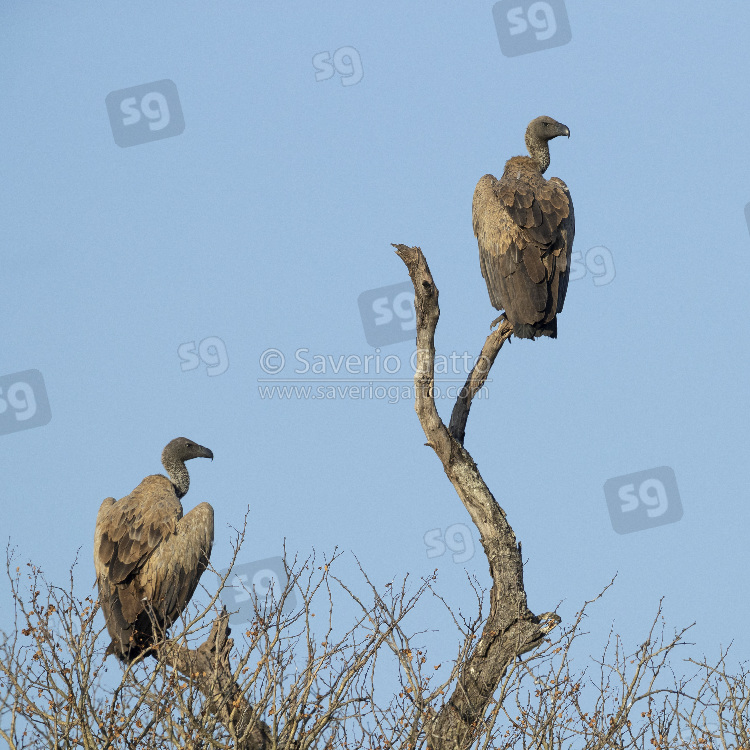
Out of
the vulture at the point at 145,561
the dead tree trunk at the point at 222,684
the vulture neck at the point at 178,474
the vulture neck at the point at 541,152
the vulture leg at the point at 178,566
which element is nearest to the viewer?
the dead tree trunk at the point at 222,684

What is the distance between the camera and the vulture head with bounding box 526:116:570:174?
11.2 meters

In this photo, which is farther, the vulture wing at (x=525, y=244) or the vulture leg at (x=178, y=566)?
the vulture wing at (x=525, y=244)

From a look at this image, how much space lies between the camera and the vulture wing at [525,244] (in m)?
9.26

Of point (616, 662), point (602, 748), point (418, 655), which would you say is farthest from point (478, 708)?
point (616, 662)

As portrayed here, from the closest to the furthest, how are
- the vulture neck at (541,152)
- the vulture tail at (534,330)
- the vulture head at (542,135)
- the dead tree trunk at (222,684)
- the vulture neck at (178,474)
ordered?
the dead tree trunk at (222,684)
the vulture tail at (534,330)
the vulture neck at (178,474)
the vulture head at (542,135)
the vulture neck at (541,152)

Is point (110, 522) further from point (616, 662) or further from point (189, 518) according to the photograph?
point (616, 662)

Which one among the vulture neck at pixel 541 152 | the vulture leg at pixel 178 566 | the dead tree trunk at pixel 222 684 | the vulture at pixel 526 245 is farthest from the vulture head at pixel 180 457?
the vulture neck at pixel 541 152

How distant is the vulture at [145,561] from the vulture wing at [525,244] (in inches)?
132

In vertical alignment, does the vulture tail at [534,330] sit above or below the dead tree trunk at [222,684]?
above

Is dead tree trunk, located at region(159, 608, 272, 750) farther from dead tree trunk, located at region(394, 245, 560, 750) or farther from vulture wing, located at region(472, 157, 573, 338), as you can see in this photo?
vulture wing, located at region(472, 157, 573, 338)

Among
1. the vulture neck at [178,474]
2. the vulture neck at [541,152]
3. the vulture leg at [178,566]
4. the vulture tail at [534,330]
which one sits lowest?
the vulture leg at [178,566]

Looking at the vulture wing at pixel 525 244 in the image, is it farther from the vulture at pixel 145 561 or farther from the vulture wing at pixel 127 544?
the vulture wing at pixel 127 544

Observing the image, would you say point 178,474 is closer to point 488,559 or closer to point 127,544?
point 127,544

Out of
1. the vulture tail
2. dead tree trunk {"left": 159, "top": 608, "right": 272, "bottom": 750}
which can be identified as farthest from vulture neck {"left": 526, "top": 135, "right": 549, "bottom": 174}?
dead tree trunk {"left": 159, "top": 608, "right": 272, "bottom": 750}
